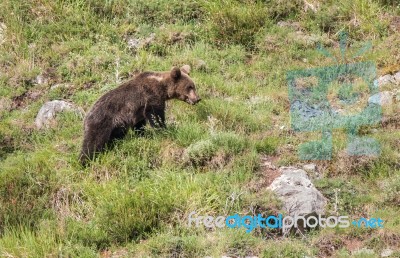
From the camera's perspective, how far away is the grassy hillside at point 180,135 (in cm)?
723

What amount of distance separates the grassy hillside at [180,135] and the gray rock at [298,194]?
15 cm

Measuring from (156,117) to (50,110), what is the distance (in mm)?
1837

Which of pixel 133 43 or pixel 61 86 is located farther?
pixel 133 43

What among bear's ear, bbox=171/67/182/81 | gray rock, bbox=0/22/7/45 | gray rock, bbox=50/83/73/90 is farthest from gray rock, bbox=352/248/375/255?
gray rock, bbox=0/22/7/45

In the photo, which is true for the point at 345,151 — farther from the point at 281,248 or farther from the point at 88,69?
the point at 88,69

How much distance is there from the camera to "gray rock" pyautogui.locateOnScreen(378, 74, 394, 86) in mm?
10227

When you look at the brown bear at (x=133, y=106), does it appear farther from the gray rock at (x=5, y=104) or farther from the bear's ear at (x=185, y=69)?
the gray rock at (x=5, y=104)

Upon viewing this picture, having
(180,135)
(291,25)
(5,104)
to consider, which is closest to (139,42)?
(5,104)

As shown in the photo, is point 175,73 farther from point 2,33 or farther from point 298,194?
point 2,33

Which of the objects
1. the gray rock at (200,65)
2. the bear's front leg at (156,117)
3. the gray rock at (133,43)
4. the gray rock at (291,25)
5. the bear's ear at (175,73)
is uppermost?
the gray rock at (291,25)

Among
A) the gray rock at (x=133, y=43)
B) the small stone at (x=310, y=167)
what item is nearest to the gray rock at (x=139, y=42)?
the gray rock at (x=133, y=43)

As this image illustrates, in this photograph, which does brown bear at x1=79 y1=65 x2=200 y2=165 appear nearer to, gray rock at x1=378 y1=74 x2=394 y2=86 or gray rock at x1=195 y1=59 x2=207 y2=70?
gray rock at x1=195 y1=59 x2=207 y2=70

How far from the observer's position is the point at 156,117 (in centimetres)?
908

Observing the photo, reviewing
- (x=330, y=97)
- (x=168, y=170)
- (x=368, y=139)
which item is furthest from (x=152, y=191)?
(x=330, y=97)
